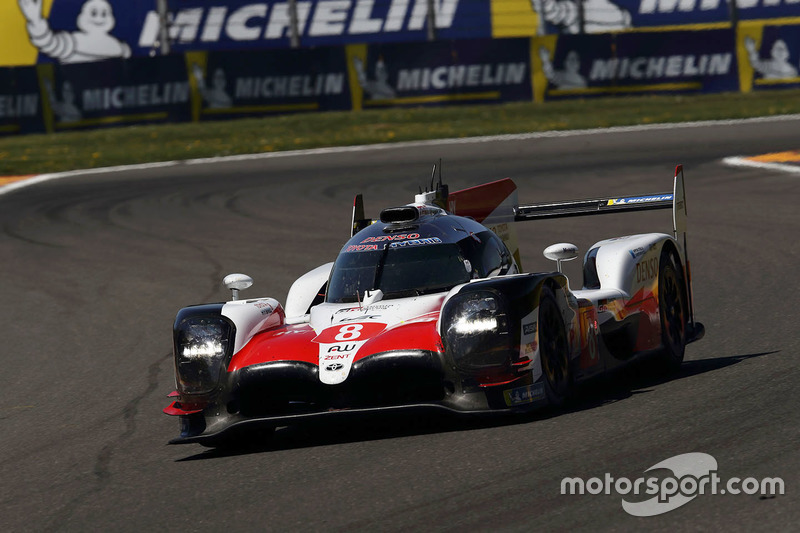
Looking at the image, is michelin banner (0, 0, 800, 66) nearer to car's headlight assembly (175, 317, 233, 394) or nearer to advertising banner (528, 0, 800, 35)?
advertising banner (528, 0, 800, 35)

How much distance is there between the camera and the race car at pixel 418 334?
21.3 ft

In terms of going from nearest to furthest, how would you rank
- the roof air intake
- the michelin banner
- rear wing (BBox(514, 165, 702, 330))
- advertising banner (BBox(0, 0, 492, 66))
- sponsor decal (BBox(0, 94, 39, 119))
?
the roof air intake → rear wing (BBox(514, 165, 702, 330)) → sponsor decal (BBox(0, 94, 39, 119)) → the michelin banner → advertising banner (BBox(0, 0, 492, 66))

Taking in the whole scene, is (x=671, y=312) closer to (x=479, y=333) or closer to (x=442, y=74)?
(x=479, y=333)

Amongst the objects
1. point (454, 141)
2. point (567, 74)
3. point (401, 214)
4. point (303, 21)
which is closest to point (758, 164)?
point (454, 141)

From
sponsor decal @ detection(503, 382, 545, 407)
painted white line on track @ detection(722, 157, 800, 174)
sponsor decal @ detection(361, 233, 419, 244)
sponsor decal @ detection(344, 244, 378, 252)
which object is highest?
sponsor decal @ detection(361, 233, 419, 244)

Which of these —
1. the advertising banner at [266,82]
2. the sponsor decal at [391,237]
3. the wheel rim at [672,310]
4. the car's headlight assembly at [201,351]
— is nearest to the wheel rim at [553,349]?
the sponsor decal at [391,237]

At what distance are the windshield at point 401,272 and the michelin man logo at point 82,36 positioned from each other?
92.7ft

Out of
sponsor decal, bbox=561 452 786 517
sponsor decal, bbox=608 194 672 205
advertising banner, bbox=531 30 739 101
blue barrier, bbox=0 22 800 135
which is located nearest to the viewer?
sponsor decal, bbox=561 452 786 517

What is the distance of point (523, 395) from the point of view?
21.2ft

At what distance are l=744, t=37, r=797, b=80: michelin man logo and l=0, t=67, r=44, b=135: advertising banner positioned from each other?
571 inches

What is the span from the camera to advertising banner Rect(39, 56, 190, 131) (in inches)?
1019

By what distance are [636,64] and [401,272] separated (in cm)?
2117

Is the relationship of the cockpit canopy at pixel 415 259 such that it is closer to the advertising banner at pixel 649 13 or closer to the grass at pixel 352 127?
the grass at pixel 352 127

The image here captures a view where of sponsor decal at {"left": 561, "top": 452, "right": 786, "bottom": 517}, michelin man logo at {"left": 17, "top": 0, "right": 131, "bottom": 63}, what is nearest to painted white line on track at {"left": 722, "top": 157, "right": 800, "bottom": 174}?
sponsor decal at {"left": 561, "top": 452, "right": 786, "bottom": 517}
